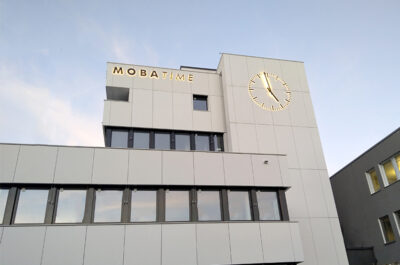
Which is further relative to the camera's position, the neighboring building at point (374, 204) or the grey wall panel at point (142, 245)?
the neighboring building at point (374, 204)

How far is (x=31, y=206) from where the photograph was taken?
48.1 feet

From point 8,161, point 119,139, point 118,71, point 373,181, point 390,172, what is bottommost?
point 8,161

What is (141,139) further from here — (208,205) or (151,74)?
(208,205)

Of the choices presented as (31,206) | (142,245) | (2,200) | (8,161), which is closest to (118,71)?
(8,161)

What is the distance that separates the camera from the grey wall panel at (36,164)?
14.9 m

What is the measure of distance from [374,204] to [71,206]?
22922mm

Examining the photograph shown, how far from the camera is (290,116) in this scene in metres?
23.2

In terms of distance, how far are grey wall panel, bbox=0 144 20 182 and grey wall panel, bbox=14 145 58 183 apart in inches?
7.9

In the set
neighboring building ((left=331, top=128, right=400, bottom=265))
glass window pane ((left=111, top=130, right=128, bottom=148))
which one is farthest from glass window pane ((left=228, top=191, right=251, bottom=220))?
neighboring building ((left=331, top=128, right=400, bottom=265))

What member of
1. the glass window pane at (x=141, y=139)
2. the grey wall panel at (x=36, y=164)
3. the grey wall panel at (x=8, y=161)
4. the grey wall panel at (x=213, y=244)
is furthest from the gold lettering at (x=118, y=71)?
the grey wall panel at (x=213, y=244)

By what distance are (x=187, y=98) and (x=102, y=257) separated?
12291mm

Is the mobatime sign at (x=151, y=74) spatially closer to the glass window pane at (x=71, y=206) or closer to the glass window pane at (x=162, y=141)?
the glass window pane at (x=162, y=141)

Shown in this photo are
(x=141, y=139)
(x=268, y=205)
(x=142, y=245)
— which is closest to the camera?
(x=142, y=245)

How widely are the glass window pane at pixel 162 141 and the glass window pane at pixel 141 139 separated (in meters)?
0.51
